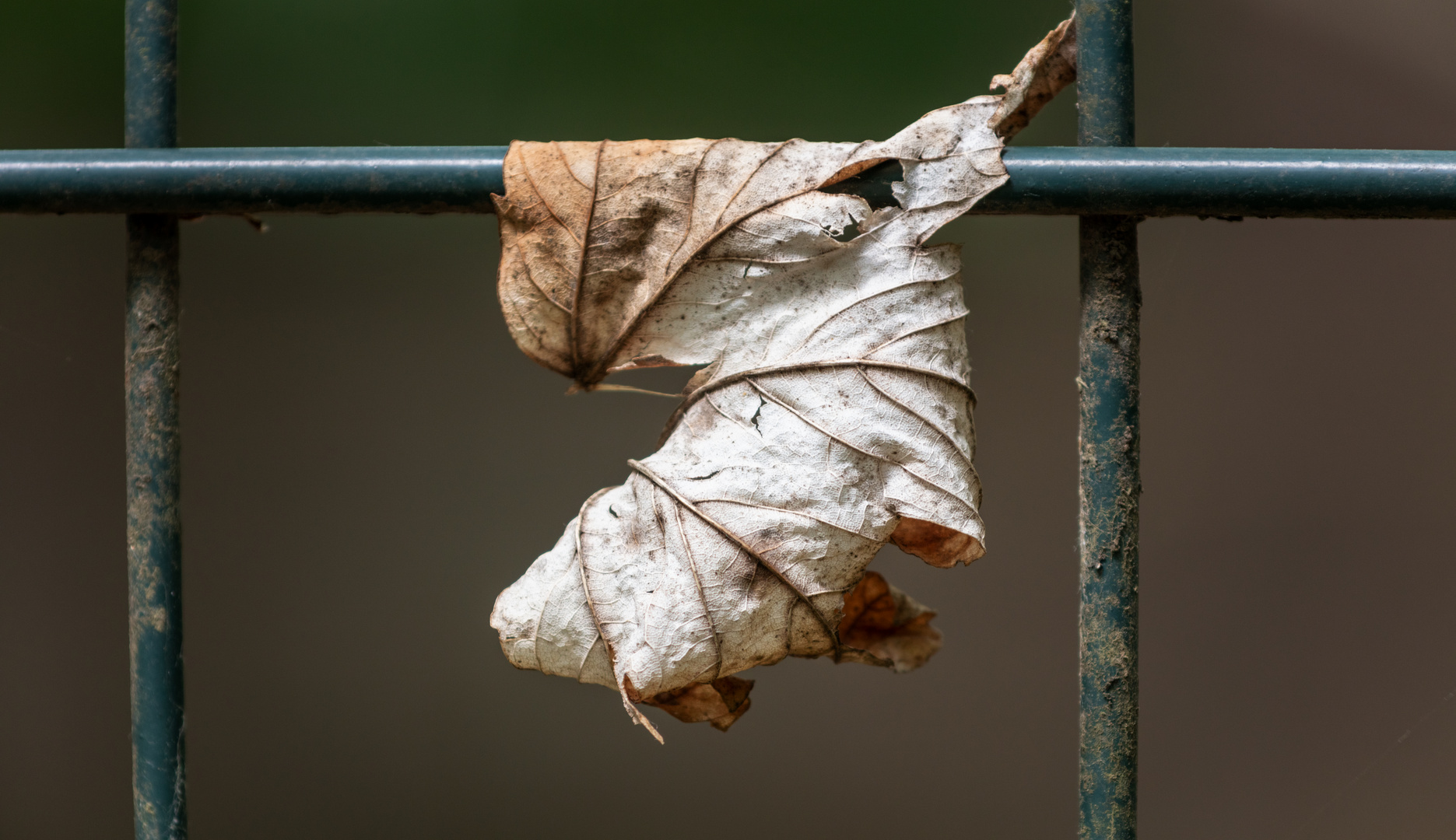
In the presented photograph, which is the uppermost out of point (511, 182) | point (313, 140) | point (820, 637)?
point (313, 140)

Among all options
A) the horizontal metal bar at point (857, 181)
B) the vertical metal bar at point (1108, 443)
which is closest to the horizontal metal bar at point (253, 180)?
the horizontal metal bar at point (857, 181)

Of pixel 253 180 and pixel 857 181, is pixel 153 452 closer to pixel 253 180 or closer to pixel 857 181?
pixel 253 180

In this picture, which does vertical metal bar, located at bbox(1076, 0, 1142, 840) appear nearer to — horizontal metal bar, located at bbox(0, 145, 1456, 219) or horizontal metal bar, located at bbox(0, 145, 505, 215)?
horizontal metal bar, located at bbox(0, 145, 1456, 219)

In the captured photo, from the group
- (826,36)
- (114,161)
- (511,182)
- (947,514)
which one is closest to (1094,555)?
(947,514)

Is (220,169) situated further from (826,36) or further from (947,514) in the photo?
(826,36)

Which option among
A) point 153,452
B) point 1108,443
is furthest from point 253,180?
point 1108,443

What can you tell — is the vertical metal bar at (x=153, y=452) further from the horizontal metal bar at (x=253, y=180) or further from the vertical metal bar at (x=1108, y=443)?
the vertical metal bar at (x=1108, y=443)
